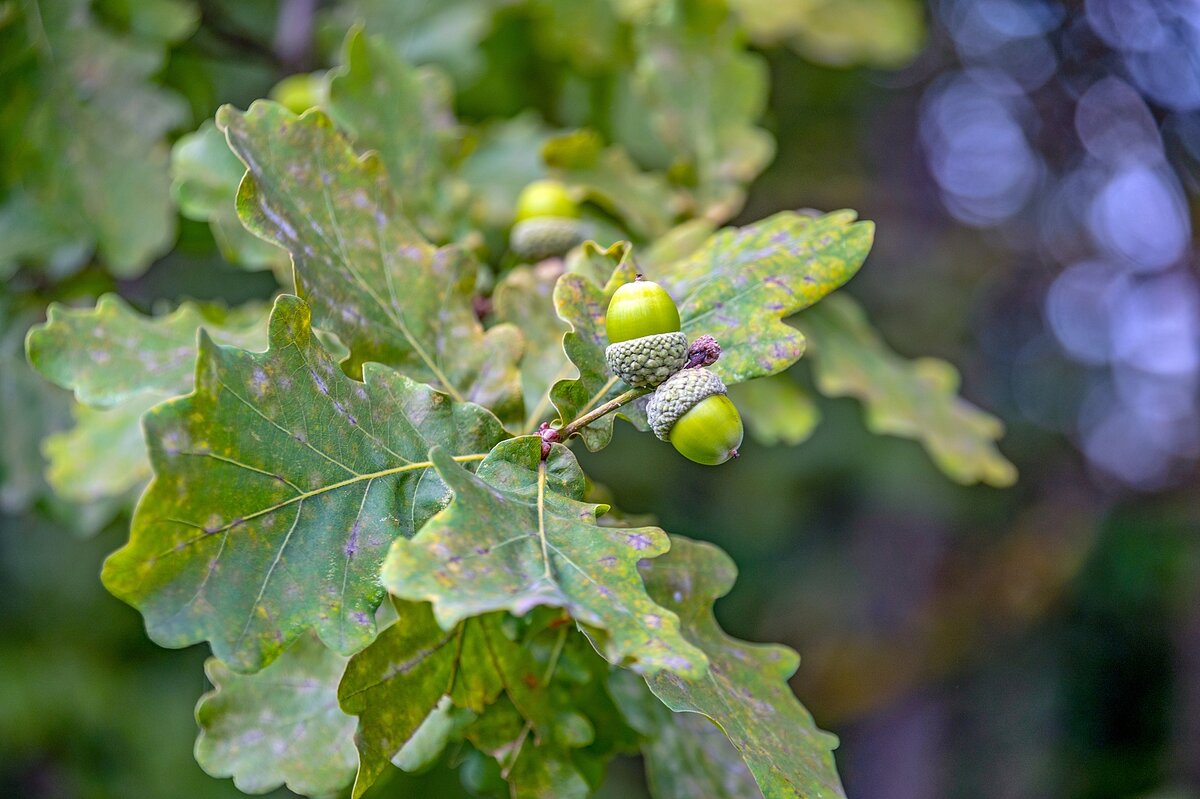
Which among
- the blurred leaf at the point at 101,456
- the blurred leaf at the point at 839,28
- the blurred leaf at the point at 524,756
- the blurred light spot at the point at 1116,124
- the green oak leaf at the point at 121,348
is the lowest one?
the blurred light spot at the point at 1116,124

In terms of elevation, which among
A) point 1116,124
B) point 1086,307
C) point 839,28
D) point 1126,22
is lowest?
point 1086,307

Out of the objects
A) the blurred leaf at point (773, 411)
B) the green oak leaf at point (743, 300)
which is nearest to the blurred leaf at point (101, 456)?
the green oak leaf at point (743, 300)

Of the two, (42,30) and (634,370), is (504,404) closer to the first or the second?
(634,370)

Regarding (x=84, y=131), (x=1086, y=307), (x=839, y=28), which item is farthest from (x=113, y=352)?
(x=1086, y=307)

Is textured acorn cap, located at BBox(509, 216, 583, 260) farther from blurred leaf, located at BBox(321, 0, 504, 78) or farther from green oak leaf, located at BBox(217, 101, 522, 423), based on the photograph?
blurred leaf, located at BBox(321, 0, 504, 78)

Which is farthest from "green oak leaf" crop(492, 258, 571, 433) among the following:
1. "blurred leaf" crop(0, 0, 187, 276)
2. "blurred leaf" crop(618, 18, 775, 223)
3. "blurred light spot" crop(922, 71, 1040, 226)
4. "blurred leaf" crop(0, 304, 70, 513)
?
"blurred light spot" crop(922, 71, 1040, 226)

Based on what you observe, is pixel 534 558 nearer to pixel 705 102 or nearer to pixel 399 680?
pixel 399 680

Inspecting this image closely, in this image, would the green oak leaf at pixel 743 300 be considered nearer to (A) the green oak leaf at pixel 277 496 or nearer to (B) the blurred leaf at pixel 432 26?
(A) the green oak leaf at pixel 277 496
